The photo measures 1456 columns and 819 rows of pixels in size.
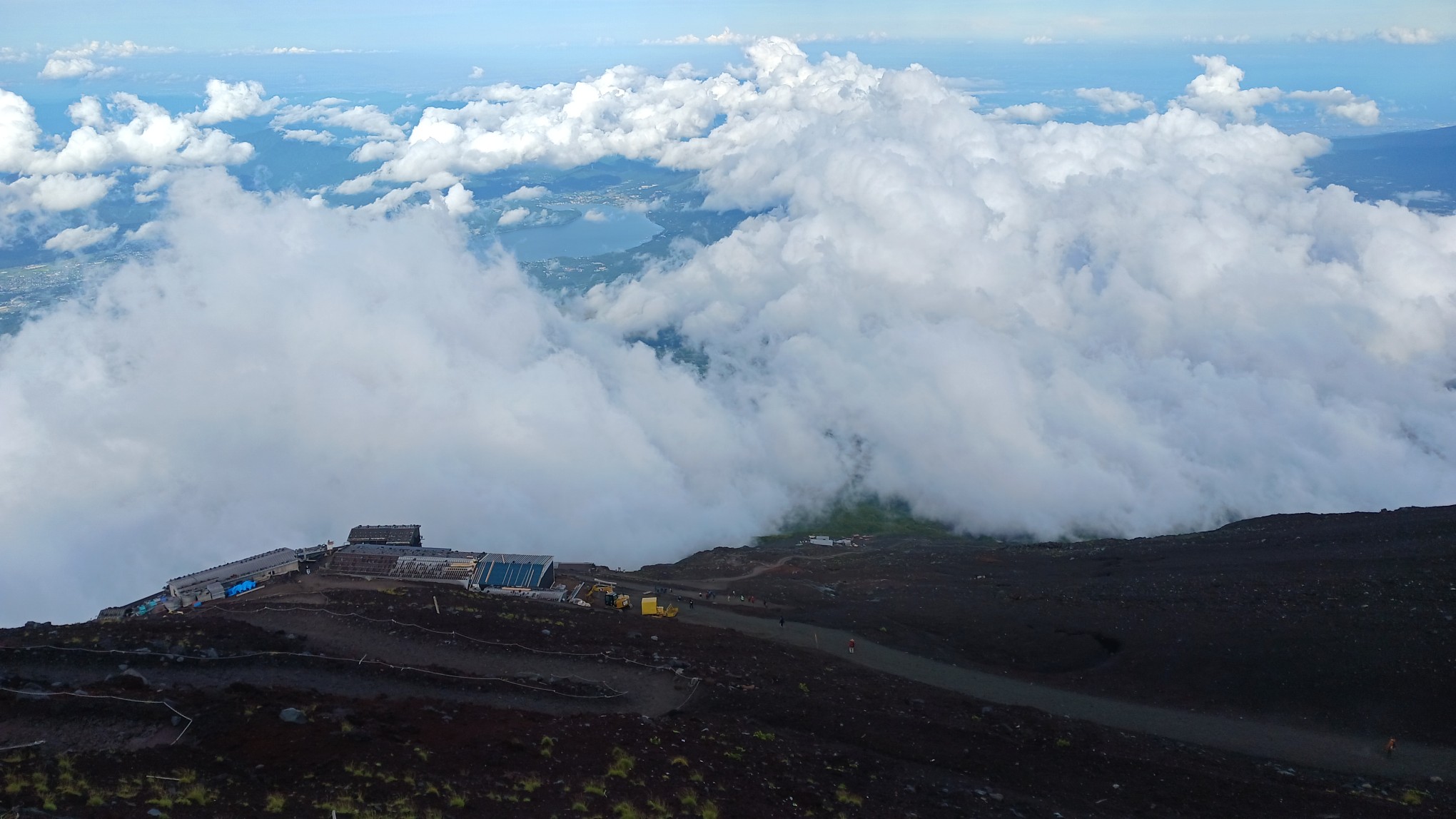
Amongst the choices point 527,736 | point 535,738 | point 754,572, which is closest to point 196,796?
point 527,736

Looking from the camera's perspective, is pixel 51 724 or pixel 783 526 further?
pixel 783 526

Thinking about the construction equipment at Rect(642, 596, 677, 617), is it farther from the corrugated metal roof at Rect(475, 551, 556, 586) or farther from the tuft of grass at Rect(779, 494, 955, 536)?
the tuft of grass at Rect(779, 494, 955, 536)

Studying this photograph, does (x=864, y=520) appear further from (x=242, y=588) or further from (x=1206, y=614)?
(x=242, y=588)

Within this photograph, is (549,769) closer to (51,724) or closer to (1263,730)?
(51,724)

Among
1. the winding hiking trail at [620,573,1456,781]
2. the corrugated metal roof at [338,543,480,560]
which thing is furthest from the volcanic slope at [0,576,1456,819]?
the corrugated metal roof at [338,543,480,560]

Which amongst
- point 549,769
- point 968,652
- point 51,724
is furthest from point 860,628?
point 51,724

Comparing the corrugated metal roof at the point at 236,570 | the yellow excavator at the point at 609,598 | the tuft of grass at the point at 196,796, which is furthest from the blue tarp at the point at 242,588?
the tuft of grass at the point at 196,796
